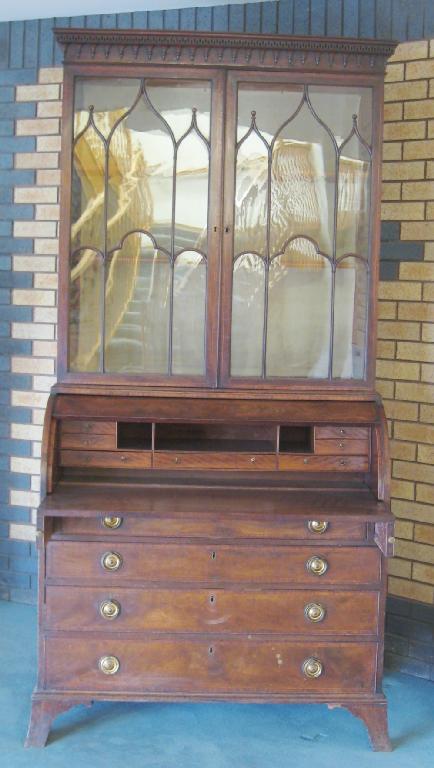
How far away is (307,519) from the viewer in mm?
2389

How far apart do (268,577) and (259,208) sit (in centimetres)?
111

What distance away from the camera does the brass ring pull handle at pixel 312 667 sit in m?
2.45

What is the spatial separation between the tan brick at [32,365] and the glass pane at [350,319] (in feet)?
4.23

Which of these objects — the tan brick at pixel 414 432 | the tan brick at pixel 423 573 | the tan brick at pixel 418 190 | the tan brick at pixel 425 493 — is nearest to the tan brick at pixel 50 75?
the tan brick at pixel 418 190

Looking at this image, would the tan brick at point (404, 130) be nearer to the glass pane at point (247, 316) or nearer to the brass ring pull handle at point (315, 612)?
the glass pane at point (247, 316)

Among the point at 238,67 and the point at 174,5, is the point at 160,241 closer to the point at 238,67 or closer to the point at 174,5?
the point at 238,67

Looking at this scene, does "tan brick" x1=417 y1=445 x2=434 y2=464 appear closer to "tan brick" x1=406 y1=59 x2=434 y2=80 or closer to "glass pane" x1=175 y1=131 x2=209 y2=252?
"glass pane" x1=175 y1=131 x2=209 y2=252

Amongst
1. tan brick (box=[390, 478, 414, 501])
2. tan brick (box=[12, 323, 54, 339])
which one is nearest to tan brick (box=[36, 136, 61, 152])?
tan brick (box=[12, 323, 54, 339])

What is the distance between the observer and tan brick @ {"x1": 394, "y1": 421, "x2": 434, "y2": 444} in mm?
2951

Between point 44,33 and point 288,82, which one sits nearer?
point 288,82

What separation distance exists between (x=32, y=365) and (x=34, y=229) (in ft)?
1.78

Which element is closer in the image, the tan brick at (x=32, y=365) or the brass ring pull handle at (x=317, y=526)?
the brass ring pull handle at (x=317, y=526)

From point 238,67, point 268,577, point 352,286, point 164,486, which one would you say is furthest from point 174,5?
point 268,577

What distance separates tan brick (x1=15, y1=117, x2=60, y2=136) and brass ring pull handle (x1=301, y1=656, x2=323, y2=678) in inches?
85.4
